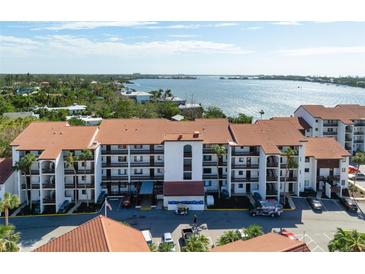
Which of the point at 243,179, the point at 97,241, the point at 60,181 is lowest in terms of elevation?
the point at 243,179

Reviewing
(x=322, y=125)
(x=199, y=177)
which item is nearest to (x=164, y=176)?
(x=199, y=177)

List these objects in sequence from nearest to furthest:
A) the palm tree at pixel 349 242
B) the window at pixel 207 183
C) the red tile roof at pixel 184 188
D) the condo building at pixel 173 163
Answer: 1. the palm tree at pixel 349 242
2. the red tile roof at pixel 184 188
3. the condo building at pixel 173 163
4. the window at pixel 207 183

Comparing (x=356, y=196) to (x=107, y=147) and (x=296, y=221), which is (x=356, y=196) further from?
(x=107, y=147)

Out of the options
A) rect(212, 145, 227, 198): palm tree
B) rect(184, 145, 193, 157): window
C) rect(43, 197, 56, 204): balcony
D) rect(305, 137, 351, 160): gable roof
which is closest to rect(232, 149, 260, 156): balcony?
rect(212, 145, 227, 198): palm tree

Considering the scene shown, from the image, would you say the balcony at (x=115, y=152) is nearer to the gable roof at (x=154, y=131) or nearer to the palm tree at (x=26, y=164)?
the gable roof at (x=154, y=131)

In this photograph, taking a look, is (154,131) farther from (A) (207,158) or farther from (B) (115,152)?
(A) (207,158)

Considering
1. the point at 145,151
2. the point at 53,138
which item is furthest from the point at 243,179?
the point at 53,138

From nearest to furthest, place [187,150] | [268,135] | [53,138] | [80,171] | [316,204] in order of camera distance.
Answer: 1. [316,204]
2. [80,171]
3. [53,138]
4. [187,150]
5. [268,135]

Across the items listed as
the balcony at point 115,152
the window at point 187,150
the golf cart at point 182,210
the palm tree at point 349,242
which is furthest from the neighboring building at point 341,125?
the palm tree at point 349,242
